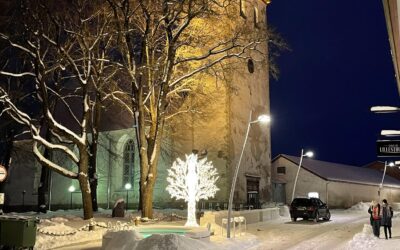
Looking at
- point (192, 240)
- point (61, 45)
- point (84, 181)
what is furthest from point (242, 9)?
point (192, 240)

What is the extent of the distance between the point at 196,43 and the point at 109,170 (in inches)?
774

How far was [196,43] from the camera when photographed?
26.1 metres

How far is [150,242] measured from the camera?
48.0ft

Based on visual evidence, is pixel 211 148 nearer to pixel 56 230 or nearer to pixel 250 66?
pixel 250 66

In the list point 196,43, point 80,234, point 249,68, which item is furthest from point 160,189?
point 80,234

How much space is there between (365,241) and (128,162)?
2672 cm

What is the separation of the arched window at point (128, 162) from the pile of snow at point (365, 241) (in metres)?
24.1

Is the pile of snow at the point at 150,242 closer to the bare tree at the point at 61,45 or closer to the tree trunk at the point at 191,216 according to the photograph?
the tree trunk at the point at 191,216

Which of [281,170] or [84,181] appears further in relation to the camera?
[281,170]

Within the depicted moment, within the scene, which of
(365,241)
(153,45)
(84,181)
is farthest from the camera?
(153,45)

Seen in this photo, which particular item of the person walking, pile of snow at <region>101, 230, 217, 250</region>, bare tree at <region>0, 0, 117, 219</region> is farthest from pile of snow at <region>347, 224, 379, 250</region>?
bare tree at <region>0, 0, 117, 219</region>

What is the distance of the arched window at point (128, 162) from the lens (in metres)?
41.0

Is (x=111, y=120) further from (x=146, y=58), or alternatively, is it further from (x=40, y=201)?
(x=146, y=58)

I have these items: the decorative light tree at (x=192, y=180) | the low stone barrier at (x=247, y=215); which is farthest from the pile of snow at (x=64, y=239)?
the low stone barrier at (x=247, y=215)
